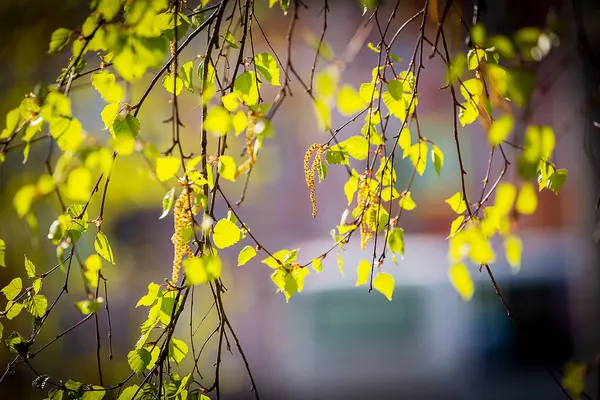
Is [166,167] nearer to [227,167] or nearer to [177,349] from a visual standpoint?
[227,167]

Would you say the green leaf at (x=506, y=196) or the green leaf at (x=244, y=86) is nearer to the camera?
the green leaf at (x=506, y=196)

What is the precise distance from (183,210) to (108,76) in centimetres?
18

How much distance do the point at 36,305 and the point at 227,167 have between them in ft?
1.23

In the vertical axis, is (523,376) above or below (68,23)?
below

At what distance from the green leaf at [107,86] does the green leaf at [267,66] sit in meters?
0.18

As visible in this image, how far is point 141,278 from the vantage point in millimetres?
3041

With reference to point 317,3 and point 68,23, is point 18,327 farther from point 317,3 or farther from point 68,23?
point 317,3

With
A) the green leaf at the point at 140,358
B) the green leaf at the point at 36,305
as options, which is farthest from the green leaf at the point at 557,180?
the green leaf at the point at 36,305

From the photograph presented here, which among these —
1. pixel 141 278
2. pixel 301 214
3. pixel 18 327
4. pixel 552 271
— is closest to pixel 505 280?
pixel 552 271

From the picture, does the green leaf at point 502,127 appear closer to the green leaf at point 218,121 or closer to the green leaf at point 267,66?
the green leaf at point 218,121

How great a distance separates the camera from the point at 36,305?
0.87m

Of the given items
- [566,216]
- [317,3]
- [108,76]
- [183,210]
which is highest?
[317,3]

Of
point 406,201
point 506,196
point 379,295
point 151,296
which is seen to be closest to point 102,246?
point 151,296

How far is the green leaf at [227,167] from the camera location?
70cm
